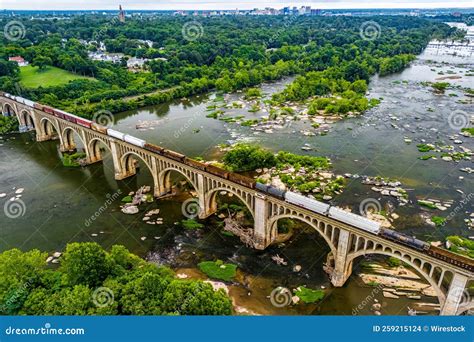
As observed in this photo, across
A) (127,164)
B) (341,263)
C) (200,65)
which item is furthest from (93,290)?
(200,65)

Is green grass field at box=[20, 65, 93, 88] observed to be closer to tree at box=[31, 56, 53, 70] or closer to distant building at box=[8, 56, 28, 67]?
tree at box=[31, 56, 53, 70]

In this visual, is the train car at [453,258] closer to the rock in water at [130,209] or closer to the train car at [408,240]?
the train car at [408,240]

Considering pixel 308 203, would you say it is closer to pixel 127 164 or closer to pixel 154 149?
pixel 154 149

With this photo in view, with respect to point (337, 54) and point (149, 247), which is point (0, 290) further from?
point (337, 54)

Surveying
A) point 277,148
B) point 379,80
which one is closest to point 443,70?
point 379,80

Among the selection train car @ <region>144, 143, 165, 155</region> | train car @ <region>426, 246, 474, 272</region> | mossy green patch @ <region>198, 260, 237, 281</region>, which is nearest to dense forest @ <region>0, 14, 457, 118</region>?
train car @ <region>144, 143, 165, 155</region>

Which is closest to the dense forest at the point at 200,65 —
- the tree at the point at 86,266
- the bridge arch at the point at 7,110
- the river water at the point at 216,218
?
the bridge arch at the point at 7,110
